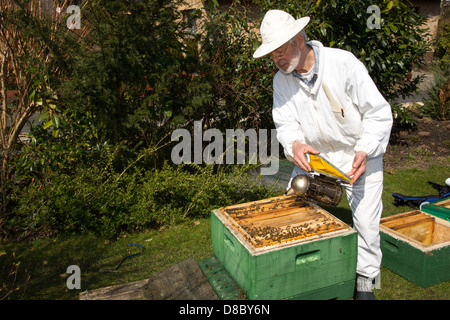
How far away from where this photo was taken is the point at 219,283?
261 centimetres

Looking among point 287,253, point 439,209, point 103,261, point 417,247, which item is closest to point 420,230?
point 439,209

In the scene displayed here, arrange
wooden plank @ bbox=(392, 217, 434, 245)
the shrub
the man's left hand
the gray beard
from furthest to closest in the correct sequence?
the shrub, wooden plank @ bbox=(392, 217, 434, 245), the gray beard, the man's left hand

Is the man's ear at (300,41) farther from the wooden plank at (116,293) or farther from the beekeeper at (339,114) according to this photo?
the wooden plank at (116,293)

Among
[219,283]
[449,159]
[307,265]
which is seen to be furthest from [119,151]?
[449,159]

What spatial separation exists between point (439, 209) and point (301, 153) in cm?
176

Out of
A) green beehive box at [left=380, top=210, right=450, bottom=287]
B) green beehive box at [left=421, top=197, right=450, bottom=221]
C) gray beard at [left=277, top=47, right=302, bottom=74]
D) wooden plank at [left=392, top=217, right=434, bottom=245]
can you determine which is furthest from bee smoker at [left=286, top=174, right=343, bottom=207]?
green beehive box at [left=421, top=197, right=450, bottom=221]

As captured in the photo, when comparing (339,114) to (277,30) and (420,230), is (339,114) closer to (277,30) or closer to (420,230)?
(277,30)

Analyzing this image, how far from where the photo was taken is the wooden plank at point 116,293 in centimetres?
278

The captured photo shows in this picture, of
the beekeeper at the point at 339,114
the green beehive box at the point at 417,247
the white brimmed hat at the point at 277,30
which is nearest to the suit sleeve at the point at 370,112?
the beekeeper at the point at 339,114

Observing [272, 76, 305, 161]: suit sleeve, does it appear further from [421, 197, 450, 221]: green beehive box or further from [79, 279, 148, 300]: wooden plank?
[421, 197, 450, 221]: green beehive box

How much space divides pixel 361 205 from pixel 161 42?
272 cm

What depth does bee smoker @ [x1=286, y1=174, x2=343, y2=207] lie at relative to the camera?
2628mm

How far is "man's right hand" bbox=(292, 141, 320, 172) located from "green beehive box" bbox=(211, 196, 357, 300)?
0.37m

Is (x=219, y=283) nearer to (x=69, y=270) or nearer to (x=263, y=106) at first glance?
(x=69, y=270)
